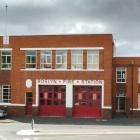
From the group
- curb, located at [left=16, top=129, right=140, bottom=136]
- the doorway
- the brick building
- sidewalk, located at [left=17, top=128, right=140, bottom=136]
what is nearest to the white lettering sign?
the brick building

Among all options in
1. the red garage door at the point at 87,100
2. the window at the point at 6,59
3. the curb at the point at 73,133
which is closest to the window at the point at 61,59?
the red garage door at the point at 87,100

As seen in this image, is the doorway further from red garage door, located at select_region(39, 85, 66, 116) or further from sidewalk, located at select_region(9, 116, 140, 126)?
red garage door, located at select_region(39, 85, 66, 116)

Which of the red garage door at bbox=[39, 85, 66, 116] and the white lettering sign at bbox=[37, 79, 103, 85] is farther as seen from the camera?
the red garage door at bbox=[39, 85, 66, 116]

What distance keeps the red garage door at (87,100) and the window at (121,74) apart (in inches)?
156

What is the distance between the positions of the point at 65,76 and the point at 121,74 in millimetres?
6786

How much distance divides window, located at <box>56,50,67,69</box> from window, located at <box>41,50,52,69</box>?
0.77m

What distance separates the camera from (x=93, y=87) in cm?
5103

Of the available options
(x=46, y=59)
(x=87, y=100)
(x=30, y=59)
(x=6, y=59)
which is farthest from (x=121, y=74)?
(x=6, y=59)

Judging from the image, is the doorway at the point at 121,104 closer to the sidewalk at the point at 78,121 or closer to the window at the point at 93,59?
the sidewalk at the point at 78,121

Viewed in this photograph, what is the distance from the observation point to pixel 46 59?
52031 mm

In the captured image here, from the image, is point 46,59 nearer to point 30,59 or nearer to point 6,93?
point 30,59

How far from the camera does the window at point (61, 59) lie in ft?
169

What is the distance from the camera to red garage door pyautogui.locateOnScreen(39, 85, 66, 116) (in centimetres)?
5159

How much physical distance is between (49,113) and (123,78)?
30.2ft
